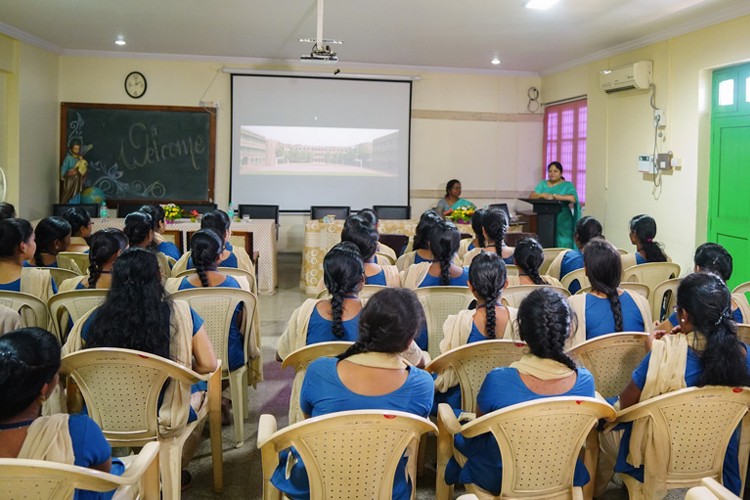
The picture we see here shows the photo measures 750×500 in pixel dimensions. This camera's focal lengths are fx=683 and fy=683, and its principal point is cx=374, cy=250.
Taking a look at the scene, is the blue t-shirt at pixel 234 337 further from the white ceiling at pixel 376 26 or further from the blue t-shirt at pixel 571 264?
the white ceiling at pixel 376 26

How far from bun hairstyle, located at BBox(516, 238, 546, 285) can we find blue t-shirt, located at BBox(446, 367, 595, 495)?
1.42m

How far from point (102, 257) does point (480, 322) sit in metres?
1.82

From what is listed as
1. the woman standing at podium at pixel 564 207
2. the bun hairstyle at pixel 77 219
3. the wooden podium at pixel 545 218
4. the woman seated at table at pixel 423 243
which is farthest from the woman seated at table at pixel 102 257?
the woman standing at podium at pixel 564 207

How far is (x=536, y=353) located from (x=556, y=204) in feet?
21.7

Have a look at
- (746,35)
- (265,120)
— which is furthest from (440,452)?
(265,120)

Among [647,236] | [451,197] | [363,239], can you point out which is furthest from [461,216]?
[363,239]

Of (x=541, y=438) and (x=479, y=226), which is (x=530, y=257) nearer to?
(x=479, y=226)

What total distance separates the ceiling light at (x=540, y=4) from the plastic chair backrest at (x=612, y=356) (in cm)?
396

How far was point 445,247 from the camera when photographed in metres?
3.62

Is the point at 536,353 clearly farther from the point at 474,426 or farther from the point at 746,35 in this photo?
the point at 746,35

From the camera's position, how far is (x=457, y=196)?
9.44 meters

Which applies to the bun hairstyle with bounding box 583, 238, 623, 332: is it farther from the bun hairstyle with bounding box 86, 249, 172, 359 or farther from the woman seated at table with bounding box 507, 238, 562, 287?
the bun hairstyle with bounding box 86, 249, 172, 359

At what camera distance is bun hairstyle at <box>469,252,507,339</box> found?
2699mm

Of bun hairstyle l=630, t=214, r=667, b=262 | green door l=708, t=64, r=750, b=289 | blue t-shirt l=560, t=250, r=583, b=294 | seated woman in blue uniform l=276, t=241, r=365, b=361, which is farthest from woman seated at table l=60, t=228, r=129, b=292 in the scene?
green door l=708, t=64, r=750, b=289
